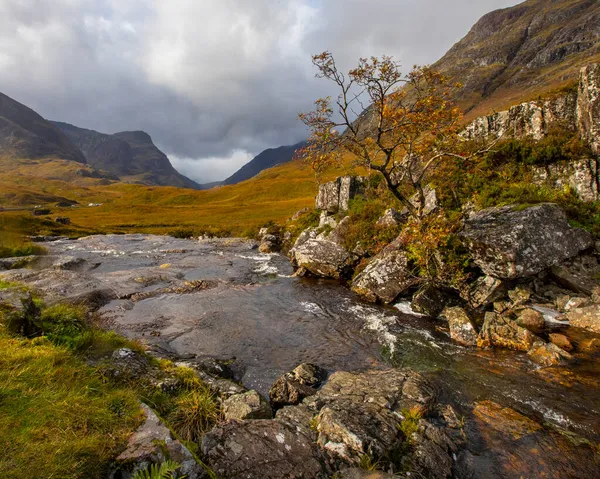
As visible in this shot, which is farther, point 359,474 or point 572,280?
point 572,280

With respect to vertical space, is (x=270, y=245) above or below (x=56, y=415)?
below

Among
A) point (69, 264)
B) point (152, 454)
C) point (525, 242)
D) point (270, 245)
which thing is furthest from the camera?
point (270, 245)

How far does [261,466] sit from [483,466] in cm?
552

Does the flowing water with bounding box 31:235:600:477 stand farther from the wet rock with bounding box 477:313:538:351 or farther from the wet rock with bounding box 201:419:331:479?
the wet rock with bounding box 201:419:331:479

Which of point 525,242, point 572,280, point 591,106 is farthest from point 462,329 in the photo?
point 591,106

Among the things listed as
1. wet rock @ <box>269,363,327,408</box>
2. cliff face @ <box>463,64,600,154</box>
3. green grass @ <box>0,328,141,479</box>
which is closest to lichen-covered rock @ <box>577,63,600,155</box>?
cliff face @ <box>463,64,600,154</box>

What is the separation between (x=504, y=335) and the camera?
43.2 feet

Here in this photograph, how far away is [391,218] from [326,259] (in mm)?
6579

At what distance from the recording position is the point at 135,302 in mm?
19938

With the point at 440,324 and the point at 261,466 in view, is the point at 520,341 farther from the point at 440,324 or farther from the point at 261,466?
the point at 261,466

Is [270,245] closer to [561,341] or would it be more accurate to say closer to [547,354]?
[561,341]

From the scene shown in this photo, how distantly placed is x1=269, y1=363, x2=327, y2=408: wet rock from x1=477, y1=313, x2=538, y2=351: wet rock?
7763 millimetres

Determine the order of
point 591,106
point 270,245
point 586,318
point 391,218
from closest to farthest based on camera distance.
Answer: point 586,318 → point 591,106 → point 391,218 → point 270,245

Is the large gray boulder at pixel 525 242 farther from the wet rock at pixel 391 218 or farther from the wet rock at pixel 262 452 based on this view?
the wet rock at pixel 262 452
